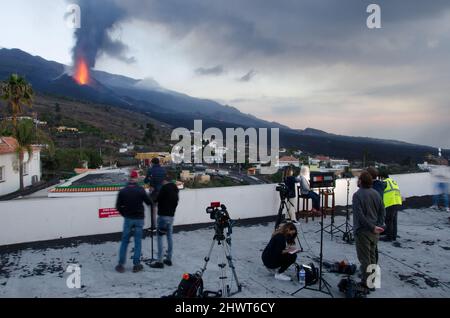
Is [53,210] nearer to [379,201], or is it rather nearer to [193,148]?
[379,201]

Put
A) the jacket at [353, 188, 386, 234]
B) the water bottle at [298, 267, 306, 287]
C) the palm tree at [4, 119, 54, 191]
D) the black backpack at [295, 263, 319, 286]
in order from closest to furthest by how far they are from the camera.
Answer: the jacket at [353, 188, 386, 234], the black backpack at [295, 263, 319, 286], the water bottle at [298, 267, 306, 287], the palm tree at [4, 119, 54, 191]

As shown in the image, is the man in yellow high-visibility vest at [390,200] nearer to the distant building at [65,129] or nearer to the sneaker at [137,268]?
the sneaker at [137,268]

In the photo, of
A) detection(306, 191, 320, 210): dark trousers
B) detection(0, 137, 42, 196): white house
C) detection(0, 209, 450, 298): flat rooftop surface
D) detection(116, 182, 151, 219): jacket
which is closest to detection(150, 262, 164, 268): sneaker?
detection(0, 209, 450, 298): flat rooftop surface

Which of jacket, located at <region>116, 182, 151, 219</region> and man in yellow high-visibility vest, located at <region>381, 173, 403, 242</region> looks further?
man in yellow high-visibility vest, located at <region>381, 173, 403, 242</region>

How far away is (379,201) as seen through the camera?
4.56 metres

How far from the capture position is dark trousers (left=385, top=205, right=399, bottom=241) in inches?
271

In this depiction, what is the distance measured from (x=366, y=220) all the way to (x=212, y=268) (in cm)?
239

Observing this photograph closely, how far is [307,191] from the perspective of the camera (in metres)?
8.42

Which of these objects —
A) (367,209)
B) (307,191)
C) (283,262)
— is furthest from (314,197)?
(367,209)

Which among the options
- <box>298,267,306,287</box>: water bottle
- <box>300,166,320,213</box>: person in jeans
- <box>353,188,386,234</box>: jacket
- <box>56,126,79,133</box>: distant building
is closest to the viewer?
<box>353,188,386,234</box>: jacket

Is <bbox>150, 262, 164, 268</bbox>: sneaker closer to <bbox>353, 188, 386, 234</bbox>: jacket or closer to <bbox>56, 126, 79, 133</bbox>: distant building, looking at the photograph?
<bbox>353, 188, 386, 234</bbox>: jacket

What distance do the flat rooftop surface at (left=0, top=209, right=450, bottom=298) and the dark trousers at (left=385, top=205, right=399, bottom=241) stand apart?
0.64 feet

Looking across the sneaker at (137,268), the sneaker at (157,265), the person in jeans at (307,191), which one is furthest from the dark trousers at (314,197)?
the sneaker at (137,268)
